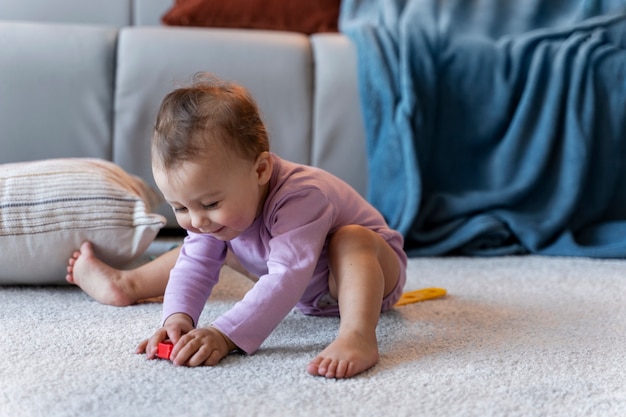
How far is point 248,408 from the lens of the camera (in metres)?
0.76

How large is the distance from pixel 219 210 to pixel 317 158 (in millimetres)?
780

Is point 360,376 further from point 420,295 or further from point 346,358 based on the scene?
point 420,295

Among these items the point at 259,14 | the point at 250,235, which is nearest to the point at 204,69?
the point at 259,14

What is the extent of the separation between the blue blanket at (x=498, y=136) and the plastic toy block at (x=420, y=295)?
1.10 feet

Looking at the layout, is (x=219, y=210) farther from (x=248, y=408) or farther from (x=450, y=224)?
(x=450, y=224)

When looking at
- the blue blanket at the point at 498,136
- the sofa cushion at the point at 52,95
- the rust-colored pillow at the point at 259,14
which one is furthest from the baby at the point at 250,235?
the rust-colored pillow at the point at 259,14

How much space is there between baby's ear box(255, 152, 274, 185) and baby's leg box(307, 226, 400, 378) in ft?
0.39

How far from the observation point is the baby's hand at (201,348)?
0.88 metres

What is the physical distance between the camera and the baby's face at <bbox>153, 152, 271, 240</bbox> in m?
0.89

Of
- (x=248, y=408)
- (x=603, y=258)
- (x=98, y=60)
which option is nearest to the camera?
(x=248, y=408)

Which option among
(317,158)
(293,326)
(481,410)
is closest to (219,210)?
(293,326)

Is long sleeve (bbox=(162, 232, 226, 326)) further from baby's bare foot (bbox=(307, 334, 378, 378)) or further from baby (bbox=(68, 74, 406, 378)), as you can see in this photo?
baby's bare foot (bbox=(307, 334, 378, 378))

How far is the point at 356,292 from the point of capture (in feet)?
3.13

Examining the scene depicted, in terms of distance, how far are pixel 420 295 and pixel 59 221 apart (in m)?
0.55
